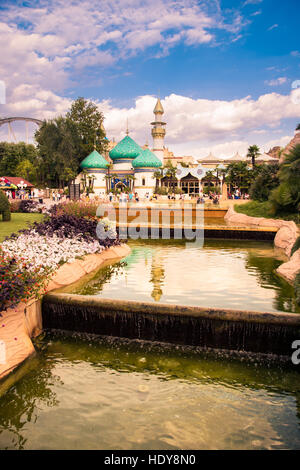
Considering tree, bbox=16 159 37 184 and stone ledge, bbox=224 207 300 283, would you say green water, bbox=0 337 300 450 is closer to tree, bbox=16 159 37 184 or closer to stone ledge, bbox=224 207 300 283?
stone ledge, bbox=224 207 300 283

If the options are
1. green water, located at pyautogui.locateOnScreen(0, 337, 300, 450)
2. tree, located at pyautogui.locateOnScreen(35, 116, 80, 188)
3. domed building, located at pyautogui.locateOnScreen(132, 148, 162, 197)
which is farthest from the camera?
domed building, located at pyautogui.locateOnScreen(132, 148, 162, 197)

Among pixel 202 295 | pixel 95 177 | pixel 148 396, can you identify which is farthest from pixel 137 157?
pixel 148 396

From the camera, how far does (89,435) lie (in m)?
4.23

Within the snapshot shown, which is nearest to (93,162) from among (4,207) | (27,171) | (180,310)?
(27,171)

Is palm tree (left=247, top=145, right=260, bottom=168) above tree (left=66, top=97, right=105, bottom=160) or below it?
below

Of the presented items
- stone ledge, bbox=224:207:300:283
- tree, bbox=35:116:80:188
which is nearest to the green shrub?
stone ledge, bbox=224:207:300:283

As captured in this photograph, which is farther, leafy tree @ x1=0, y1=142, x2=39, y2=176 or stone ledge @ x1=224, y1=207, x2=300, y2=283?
leafy tree @ x1=0, y1=142, x2=39, y2=176

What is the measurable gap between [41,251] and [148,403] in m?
5.74

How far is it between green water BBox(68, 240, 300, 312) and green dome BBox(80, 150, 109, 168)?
127ft

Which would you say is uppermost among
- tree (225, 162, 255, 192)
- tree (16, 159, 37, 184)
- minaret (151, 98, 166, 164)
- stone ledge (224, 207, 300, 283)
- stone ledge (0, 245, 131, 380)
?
minaret (151, 98, 166, 164)

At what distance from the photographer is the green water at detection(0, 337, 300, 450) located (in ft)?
13.6

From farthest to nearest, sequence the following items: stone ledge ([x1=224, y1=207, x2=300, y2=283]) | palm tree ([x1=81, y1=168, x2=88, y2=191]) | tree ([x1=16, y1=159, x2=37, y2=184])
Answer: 1. tree ([x1=16, y1=159, x2=37, y2=184])
2. palm tree ([x1=81, y1=168, x2=88, y2=191])
3. stone ledge ([x1=224, y1=207, x2=300, y2=283])
